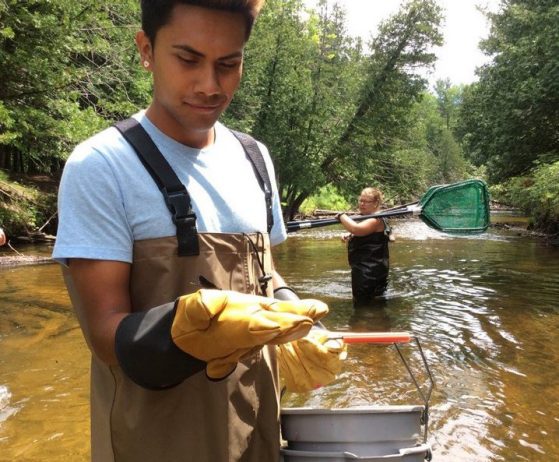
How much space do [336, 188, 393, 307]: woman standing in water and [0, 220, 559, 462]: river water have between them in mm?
292

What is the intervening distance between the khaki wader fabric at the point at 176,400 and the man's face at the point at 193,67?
1.02ft

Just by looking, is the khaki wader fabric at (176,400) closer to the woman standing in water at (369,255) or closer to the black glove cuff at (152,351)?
the black glove cuff at (152,351)

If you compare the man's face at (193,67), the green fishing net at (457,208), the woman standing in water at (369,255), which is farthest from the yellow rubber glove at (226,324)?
the woman standing in water at (369,255)

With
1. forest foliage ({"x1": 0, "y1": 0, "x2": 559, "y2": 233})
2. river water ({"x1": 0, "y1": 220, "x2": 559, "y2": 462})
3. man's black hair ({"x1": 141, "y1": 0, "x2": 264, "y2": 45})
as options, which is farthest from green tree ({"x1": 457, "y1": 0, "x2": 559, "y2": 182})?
man's black hair ({"x1": 141, "y1": 0, "x2": 264, "y2": 45})

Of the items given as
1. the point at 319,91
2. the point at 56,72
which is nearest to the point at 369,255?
the point at 56,72

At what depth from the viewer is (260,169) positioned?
158cm

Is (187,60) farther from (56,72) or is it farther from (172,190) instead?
(56,72)

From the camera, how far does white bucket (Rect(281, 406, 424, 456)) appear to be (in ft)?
5.06

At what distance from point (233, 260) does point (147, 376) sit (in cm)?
39

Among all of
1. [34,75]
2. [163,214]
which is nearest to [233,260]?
[163,214]

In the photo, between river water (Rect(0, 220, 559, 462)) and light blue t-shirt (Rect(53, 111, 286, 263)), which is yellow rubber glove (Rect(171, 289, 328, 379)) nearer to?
light blue t-shirt (Rect(53, 111, 286, 263))

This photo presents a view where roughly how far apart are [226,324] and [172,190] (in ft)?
1.28

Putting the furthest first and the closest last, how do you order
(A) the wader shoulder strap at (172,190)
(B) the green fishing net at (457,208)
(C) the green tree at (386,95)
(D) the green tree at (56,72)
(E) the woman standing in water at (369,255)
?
(C) the green tree at (386,95)
(D) the green tree at (56,72)
(E) the woman standing in water at (369,255)
(B) the green fishing net at (457,208)
(A) the wader shoulder strap at (172,190)

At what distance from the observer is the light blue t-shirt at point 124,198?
1130 mm
